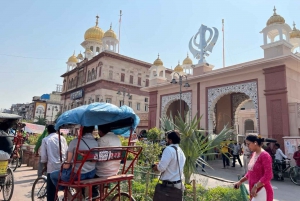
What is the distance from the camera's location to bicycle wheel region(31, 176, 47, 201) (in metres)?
4.57

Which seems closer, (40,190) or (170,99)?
(40,190)

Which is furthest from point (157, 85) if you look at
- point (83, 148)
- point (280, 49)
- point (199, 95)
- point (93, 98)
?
point (83, 148)

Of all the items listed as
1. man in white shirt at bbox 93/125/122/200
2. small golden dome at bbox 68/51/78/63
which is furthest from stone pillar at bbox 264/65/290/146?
small golden dome at bbox 68/51/78/63

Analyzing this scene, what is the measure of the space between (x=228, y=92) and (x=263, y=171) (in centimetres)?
1252

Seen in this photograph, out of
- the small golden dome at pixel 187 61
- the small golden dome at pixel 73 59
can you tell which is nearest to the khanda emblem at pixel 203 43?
the small golden dome at pixel 187 61

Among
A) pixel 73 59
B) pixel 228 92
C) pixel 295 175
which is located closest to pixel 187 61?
pixel 228 92

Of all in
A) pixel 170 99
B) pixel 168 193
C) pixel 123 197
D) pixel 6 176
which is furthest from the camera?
pixel 170 99

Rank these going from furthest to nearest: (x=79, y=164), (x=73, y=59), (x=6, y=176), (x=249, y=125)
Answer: (x=73, y=59), (x=249, y=125), (x=6, y=176), (x=79, y=164)

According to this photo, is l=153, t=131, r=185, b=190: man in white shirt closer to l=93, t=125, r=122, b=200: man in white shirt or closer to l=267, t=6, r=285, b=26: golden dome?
l=93, t=125, r=122, b=200: man in white shirt

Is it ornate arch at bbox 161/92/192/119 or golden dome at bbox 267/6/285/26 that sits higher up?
golden dome at bbox 267/6/285/26

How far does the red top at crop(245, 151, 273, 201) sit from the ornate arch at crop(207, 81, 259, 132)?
429 inches

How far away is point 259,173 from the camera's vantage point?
10.9 ft

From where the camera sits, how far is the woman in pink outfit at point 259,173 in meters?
3.18

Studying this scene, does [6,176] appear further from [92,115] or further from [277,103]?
Answer: [277,103]
